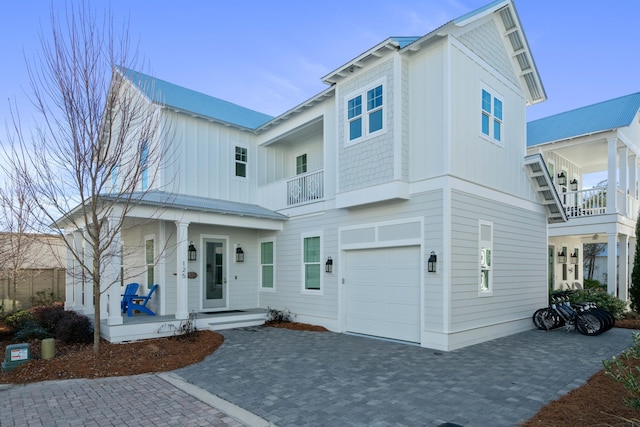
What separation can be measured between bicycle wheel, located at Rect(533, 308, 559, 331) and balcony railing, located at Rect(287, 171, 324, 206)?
6982 millimetres

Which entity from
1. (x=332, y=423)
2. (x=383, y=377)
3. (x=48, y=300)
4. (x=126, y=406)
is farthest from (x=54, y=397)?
(x=48, y=300)

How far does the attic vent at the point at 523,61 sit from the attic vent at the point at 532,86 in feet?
0.83

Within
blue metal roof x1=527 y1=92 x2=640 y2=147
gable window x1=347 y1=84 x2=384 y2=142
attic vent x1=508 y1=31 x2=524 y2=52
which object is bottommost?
gable window x1=347 y1=84 x2=384 y2=142

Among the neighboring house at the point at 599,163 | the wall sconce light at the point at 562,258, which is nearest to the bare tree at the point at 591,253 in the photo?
the neighboring house at the point at 599,163

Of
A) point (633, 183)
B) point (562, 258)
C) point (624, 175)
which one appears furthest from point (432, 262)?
point (633, 183)

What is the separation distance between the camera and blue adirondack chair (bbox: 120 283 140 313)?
11.6m

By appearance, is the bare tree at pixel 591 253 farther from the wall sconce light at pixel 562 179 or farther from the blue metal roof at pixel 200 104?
the blue metal roof at pixel 200 104

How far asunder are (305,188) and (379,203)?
3507 mm

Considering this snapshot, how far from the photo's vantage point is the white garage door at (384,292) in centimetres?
914

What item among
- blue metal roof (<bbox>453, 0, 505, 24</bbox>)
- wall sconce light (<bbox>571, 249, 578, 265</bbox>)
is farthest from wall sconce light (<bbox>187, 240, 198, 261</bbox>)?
wall sconce light (<bbox>571, 249, 578, 265</bbox>)

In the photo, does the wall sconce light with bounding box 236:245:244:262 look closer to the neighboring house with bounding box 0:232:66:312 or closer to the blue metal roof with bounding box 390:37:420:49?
the neighboring house with bounding box 0:232:66:312

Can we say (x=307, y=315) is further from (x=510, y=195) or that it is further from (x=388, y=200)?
(x=510, y=195)

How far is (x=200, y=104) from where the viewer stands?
14.0 metres

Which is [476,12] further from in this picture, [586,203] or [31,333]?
[31,333]
